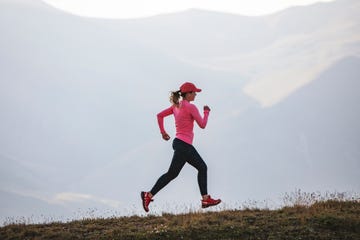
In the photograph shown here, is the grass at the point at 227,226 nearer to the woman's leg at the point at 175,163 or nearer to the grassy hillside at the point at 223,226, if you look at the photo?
the grassy hillside at the point at 223,226

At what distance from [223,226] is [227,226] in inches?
2.8

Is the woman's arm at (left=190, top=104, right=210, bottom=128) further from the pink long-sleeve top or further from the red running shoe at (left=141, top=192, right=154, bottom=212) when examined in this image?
the red running shoe at (left=141, top=192, right=154, bottom=212)

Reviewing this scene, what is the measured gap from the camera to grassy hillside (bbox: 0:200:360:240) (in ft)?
35.2

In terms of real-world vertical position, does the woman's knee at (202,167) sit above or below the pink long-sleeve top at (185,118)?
below

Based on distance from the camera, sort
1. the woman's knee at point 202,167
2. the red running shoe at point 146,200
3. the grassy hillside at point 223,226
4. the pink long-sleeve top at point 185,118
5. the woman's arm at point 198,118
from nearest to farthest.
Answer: the grassy hillside at point 223,226 → the woman's arm at point 198,118 → the pink long-sleeve top at point 185,118 → the woman's knee at point 202,167 → the red running shoe at point 146,200

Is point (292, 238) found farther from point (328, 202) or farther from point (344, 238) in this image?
point (328, 202)

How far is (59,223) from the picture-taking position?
12523 millimetres

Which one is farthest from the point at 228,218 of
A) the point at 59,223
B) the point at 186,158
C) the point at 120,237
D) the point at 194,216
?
the point at 59,223

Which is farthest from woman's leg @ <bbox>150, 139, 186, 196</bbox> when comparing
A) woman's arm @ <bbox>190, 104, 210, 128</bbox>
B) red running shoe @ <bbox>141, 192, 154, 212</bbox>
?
woman's arm @ <bbox>190, 104, 210, 128</bbox>

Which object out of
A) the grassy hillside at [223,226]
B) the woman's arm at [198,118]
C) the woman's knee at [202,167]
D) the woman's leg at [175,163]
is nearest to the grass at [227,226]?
the grassy hillside at [223,226]

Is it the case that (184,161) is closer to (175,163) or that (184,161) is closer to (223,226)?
(175,163)

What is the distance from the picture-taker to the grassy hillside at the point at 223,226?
10734 millimetres

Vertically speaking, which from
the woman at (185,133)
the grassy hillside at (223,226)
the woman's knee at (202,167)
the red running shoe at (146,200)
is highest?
the woman at (185,133)

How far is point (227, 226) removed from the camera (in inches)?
435
